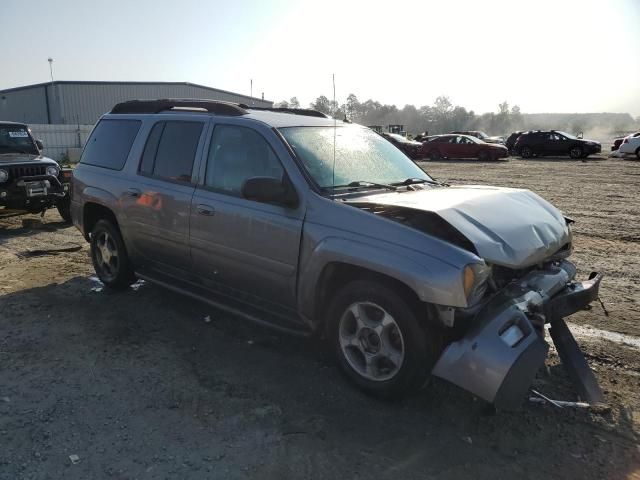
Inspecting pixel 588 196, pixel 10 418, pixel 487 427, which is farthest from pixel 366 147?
pixel 588 196

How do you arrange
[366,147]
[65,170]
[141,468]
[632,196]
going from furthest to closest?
1. [632,196]
2. [65,170]
3. [366,147]
4. [141,468]

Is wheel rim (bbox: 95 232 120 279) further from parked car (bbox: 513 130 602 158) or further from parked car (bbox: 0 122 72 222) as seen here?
parked car (bbox: 513 130 602 158)

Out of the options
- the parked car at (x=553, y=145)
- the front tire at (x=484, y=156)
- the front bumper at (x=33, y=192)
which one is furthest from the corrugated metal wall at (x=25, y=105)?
the front bumper at (x=33, y=192)

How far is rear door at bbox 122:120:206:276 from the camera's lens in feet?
15.4

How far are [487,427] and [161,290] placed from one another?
12.6ft

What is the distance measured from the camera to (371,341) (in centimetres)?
354

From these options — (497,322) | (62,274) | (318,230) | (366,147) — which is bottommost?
(62,274)

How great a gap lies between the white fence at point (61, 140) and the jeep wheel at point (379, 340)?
91.3 feet

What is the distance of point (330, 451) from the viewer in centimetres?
→ 301

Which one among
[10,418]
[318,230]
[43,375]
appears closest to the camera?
[10,418]

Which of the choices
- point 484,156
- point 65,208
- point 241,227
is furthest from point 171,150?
point 484,156

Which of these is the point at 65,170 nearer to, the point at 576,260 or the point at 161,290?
the point at 161,290

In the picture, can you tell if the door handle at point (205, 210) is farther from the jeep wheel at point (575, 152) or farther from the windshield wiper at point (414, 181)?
the jeep wheel at point (575, 152)

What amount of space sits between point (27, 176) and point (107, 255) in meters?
4.91
